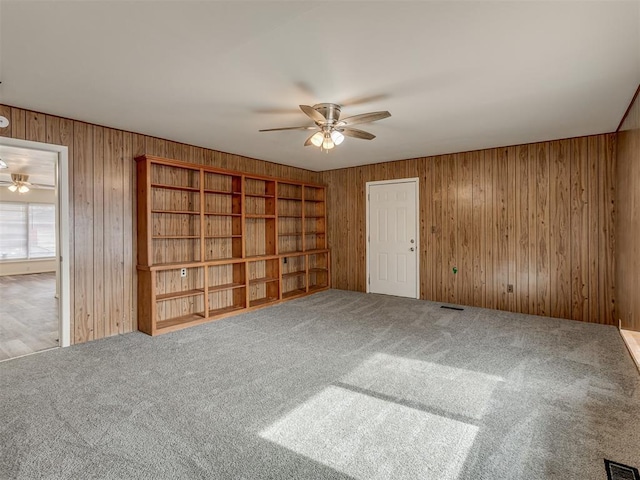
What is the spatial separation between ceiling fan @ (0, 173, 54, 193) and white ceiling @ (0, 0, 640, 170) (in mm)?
6159

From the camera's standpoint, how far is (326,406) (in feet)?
7.74

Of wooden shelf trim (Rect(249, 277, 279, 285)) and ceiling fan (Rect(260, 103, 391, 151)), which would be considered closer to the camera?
ceiling fan (Rect(260, 103, 391, 151))

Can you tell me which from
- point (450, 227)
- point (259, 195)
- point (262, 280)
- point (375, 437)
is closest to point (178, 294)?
point (262, 280)

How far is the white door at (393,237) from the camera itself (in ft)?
19.4

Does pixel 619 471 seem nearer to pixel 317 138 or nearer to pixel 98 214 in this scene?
pixel 317 138

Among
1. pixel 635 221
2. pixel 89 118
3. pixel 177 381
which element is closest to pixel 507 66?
pixel 635 221

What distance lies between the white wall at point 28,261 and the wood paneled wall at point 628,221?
11.5 m

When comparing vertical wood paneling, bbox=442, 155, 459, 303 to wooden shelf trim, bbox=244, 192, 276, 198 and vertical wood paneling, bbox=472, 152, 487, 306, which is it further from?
wooden shelf trim, bbox=244, 192, 276, 198

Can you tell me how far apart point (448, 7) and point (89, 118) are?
12.2ft

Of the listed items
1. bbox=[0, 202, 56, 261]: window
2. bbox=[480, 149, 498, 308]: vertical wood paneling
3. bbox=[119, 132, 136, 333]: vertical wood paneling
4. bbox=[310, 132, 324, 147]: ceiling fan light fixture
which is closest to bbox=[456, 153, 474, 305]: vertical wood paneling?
bbox=[480, 149, 498, 308]: vertical wood paneling

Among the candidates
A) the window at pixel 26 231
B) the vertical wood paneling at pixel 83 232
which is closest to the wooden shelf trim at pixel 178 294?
the vertical wood paneling at pixel 83 232

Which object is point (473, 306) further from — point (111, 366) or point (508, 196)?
point (111, 366)

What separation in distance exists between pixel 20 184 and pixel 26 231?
6.21ft

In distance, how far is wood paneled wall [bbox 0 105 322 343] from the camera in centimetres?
358
